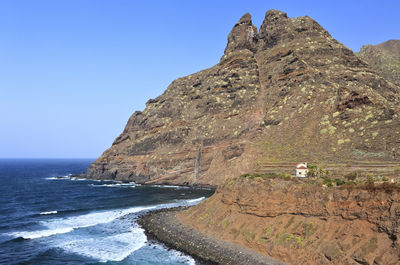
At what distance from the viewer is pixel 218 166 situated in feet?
329

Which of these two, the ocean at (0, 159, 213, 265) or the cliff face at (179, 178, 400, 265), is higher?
the cliff face at (179, 178, 400, 265)

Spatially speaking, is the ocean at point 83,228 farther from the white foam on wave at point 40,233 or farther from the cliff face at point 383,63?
the cliff face at point 383,63

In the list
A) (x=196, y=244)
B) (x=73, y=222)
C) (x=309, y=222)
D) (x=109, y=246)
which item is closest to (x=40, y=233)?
(x=73, y=222)

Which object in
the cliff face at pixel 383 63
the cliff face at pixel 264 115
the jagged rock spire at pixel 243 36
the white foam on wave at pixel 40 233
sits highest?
the jagged rock spire at pixel 243 36

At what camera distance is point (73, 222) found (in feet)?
190

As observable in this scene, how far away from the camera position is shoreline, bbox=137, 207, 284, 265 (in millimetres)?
35603

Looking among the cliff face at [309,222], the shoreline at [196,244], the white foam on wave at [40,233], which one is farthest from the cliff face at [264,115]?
the white foam on wave at [40,233]

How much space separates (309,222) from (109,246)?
28310 mm

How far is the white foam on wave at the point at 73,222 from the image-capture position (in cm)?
4966

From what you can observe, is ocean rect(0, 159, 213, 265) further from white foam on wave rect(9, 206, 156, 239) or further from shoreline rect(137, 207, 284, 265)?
shoreline rect(137, 207, 284, 265)

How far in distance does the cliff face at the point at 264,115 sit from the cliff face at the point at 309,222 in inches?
1357

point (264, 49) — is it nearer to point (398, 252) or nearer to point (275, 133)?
point (275, 133)

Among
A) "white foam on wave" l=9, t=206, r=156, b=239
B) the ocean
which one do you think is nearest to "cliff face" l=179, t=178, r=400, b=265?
the ocean

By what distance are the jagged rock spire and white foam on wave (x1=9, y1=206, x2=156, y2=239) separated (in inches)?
4016
